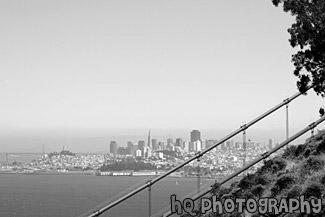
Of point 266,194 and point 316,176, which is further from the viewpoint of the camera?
point 266,194

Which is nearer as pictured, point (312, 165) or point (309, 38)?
point (309, 38)

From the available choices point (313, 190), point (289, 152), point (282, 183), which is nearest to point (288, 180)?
point (282, 183)

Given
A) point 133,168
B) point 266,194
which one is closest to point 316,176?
point 266,194

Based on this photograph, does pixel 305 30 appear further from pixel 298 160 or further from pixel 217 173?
pixel 217 173

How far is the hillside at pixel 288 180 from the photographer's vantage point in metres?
15.1

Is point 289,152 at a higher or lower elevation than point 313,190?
higher

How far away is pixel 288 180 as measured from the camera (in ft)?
55.4

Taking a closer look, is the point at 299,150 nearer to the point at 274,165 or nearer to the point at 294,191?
the point at 274,165

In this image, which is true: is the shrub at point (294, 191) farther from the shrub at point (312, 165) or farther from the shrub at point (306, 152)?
the shrub at point (306, 152)

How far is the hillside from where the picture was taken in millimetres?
15133

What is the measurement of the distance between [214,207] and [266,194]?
2365 millimetres

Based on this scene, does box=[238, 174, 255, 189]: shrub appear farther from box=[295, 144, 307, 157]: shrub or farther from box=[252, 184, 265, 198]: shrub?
box=[295, 144, 307, 157]: shrub

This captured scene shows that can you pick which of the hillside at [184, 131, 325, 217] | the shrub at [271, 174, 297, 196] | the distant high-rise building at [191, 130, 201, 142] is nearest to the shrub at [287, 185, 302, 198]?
the hillside at [184, 131, 325, 217]

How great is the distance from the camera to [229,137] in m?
17.1
